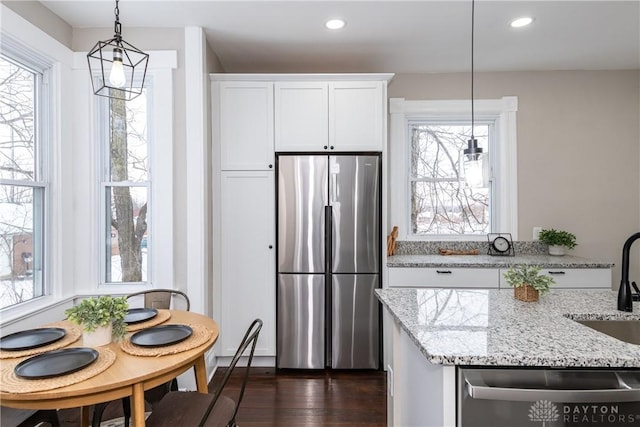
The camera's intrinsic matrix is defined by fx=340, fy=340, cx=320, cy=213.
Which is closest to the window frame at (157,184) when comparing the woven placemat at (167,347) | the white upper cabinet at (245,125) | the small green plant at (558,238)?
the white upper cabinet at (245,125)

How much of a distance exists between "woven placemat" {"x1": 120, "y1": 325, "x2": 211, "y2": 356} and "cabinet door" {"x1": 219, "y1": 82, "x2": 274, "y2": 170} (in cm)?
158

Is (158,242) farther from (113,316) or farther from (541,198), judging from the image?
(541,198)

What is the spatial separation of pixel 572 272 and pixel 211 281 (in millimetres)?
2946

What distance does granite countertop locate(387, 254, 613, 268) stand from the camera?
8.99ft

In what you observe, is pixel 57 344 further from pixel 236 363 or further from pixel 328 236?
pixel 328 236

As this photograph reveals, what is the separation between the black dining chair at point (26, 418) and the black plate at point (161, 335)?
571 millimetres

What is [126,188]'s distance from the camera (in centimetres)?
259

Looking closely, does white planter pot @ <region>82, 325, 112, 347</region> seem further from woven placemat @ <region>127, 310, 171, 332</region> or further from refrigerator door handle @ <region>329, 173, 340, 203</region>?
refrigerator door handle @ <region>329, 173, 340, 203</region>

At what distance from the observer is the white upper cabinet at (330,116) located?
2820 millimetres

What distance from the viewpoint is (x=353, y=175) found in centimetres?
275

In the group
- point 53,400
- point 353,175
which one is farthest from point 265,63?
point 53,400

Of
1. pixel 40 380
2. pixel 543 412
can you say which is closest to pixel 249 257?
pixel 40 380

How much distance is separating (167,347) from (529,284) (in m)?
1.66

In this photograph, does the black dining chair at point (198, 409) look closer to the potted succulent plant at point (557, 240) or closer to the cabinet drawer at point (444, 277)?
the cabinet drawer at point (444, 277)
